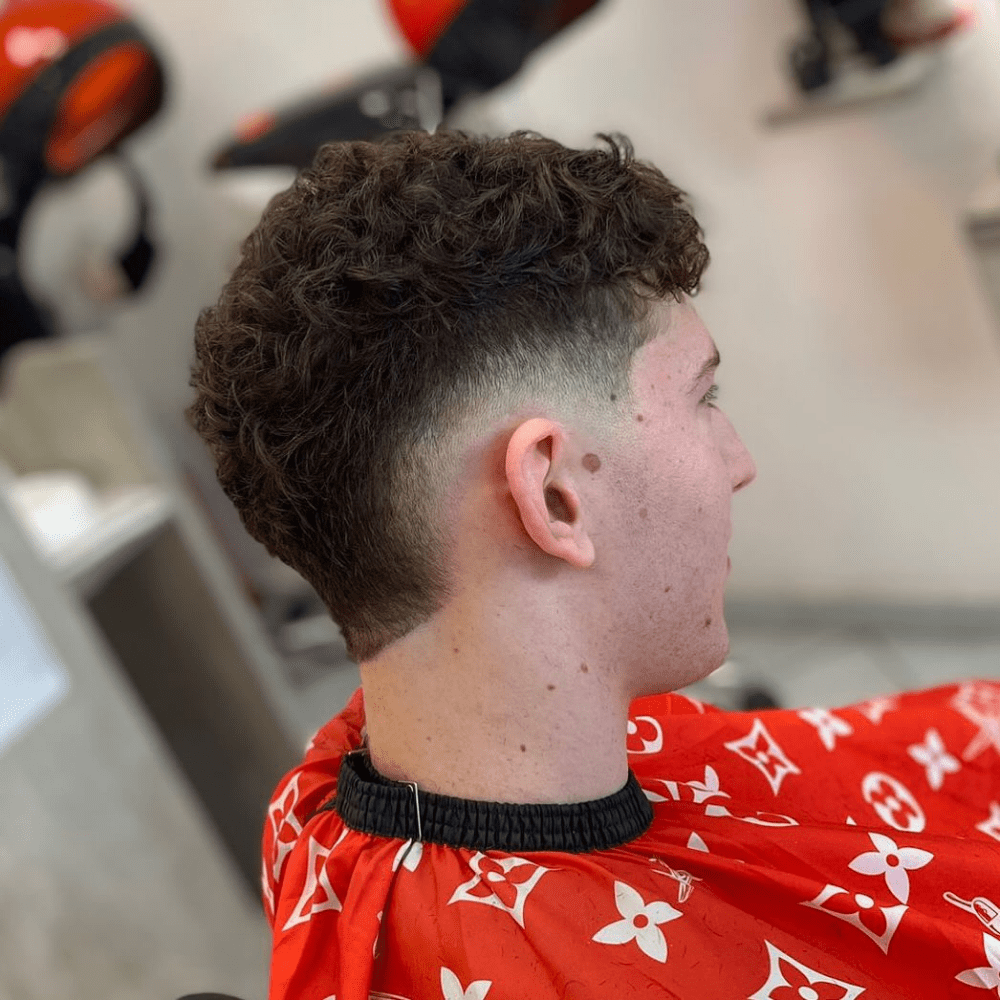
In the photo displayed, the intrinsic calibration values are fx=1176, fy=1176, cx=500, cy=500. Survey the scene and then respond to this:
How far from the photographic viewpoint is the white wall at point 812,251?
90.2 inches

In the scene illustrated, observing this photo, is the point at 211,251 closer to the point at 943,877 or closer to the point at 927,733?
the point at 927,733

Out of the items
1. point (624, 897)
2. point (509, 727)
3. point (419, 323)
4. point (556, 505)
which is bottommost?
point (624, 897)

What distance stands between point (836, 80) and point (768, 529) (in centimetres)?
106

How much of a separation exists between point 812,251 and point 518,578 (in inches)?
72.2

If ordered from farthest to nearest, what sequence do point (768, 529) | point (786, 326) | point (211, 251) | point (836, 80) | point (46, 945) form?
point (211, 251), point (768, 529), point (786, 326), point (836, 80), point (46, 945)

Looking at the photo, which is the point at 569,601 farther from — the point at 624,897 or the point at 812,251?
the point at 812,251

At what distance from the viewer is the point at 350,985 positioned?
0.78 m

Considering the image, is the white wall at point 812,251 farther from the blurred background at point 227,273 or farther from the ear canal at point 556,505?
the ear canal at point 556,505

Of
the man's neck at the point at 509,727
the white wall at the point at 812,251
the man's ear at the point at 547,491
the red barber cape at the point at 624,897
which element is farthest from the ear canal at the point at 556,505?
the white wall at the point at 812,251

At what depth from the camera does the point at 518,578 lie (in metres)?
0.83

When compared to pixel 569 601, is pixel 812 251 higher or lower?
lower

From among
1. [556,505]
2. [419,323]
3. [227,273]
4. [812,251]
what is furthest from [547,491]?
[812,251]

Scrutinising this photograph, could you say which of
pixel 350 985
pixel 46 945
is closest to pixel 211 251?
pixel 46 945

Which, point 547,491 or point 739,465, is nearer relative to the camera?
point 547,491
